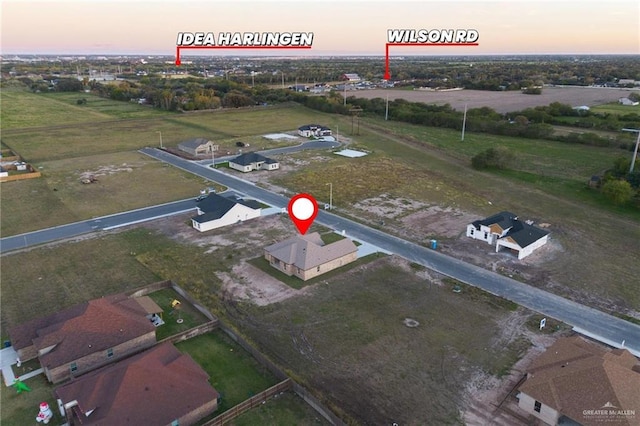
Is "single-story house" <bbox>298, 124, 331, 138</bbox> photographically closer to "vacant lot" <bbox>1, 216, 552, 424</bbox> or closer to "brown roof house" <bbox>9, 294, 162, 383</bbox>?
"vacant lot" <bbox>1, 216, 552, 424</bbox>

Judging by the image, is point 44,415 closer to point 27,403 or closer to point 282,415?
point 27,403

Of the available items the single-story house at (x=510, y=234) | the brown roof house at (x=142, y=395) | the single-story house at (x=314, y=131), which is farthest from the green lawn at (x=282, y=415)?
the single-story house at (x=314, y=131)

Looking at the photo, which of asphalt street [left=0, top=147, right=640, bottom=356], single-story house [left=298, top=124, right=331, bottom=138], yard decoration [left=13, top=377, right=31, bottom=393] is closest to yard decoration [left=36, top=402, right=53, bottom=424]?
yard decoration [left=13, top=377, right=31, bottom=393]

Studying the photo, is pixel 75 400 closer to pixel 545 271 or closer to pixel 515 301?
pixel 515 301

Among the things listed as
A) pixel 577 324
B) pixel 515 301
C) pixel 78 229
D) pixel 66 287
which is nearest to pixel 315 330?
pixel 515 301

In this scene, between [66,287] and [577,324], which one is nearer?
[577,324]

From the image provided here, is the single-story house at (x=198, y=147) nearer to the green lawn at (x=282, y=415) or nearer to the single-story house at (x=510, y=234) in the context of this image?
the single-story house at (x=510, y=234)
